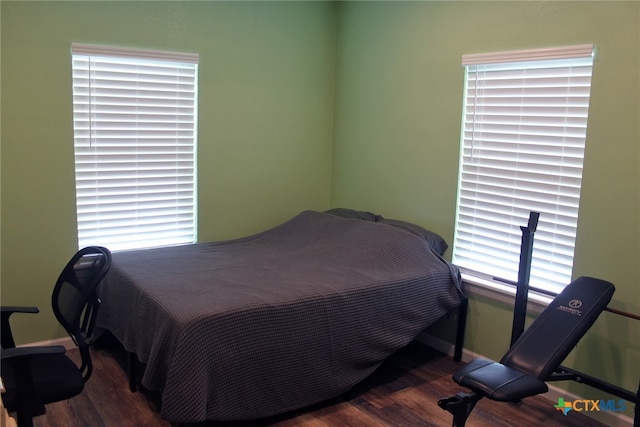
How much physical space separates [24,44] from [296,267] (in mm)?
1981

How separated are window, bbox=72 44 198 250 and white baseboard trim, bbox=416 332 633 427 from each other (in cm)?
182

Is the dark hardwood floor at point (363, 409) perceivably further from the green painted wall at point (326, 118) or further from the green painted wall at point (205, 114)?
the green painted wall at point (205, 114)

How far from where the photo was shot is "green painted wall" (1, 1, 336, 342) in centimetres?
323

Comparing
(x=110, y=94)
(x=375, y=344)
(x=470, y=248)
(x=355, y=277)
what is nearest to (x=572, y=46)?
(x=470, y=248)

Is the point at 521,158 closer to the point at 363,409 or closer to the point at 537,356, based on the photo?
the point at 537,356

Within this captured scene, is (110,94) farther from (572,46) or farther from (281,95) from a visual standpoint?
(572,46)

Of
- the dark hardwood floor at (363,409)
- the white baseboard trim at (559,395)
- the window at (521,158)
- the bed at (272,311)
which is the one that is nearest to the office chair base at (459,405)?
the dark hardwood floor at (363,409)

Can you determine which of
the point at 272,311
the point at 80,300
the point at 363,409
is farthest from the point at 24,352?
the point at 363,409

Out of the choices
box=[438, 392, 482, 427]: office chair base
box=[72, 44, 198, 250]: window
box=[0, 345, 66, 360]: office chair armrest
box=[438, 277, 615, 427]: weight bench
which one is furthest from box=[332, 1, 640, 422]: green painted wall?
box=[0, 345, 66, 360]: office chair armrest

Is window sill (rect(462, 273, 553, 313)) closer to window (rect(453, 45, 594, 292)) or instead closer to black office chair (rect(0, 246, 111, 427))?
window (rect(453, 45, 594, 292))

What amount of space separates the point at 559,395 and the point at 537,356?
64 cm

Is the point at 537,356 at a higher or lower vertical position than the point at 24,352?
lower

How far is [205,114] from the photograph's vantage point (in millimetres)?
3854

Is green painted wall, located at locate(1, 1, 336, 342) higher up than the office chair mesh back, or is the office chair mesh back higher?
green painted wall, located at locate(1, 1, 336, 342)
